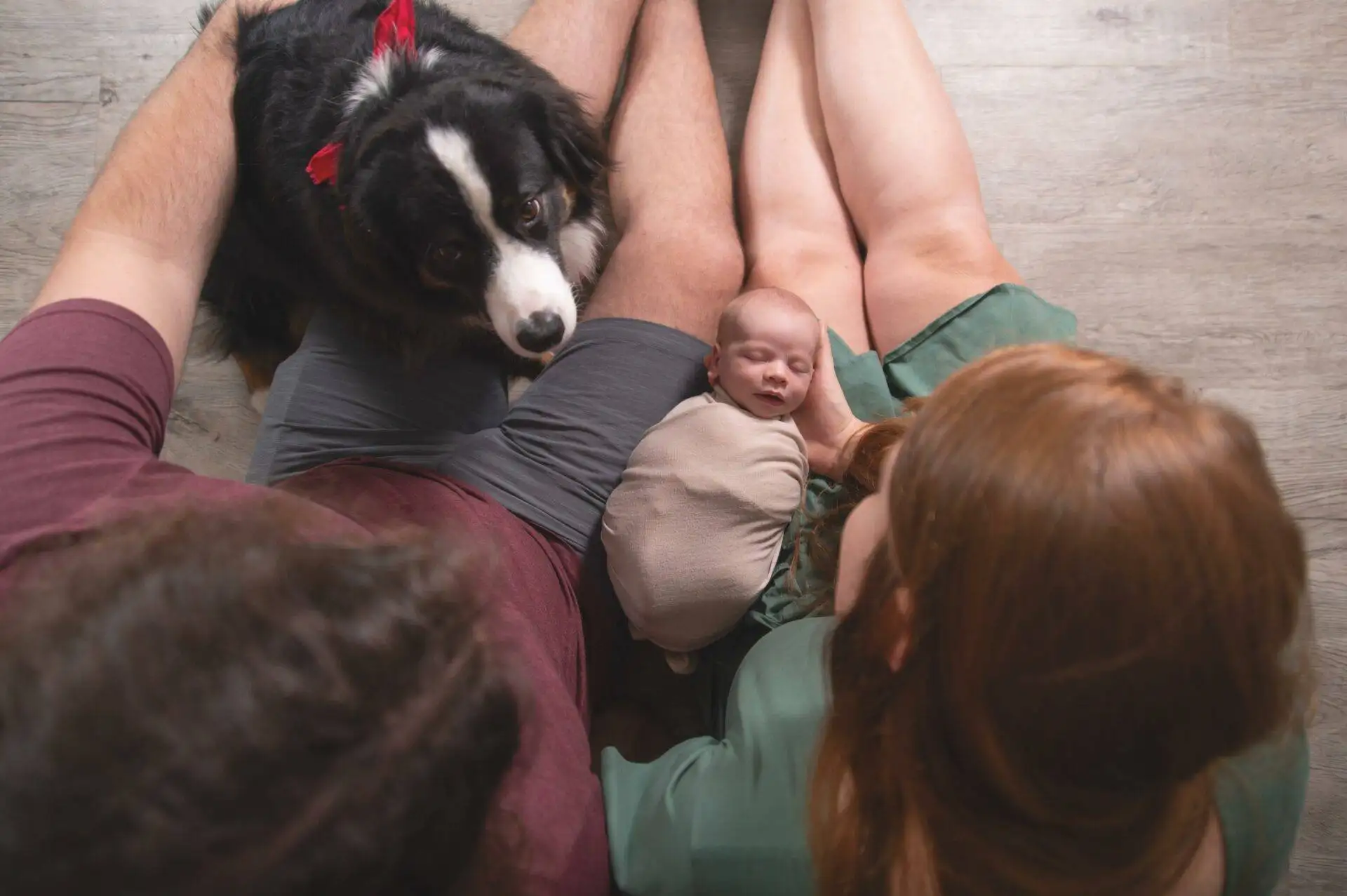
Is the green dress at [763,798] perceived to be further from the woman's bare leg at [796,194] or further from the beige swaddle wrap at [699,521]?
the woman's bare leg at [796,194]

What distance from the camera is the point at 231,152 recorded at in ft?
3.43

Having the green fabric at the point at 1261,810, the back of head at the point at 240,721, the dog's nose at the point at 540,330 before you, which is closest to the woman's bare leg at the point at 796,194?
the dog's nose at the point at 540,330

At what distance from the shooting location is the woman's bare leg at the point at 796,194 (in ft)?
3.87

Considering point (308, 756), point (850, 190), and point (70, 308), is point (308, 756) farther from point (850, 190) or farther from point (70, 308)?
point (850, 190)

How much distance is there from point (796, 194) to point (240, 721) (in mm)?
1065

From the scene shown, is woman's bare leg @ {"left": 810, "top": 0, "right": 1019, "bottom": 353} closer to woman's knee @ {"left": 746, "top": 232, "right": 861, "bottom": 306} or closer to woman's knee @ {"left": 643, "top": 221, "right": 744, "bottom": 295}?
woman's knee @ {"left": 746, "top": 232, "right": 861, "bottom": 306}

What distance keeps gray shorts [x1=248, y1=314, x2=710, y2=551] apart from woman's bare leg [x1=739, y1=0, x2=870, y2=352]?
0.19 m

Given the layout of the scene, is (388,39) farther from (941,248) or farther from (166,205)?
(941,248)

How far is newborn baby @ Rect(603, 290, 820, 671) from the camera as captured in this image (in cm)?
95

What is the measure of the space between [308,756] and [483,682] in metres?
0.10

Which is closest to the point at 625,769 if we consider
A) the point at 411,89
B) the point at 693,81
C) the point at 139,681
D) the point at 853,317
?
the point at 139,681

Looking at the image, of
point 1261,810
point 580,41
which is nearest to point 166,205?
point 580,41

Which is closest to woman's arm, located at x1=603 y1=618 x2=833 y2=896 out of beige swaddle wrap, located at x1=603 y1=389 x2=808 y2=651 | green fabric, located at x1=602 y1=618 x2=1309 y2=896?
green fabric, located at x1=602 y1=618 x2=1309 y2=896

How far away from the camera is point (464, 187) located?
0.93 meters
